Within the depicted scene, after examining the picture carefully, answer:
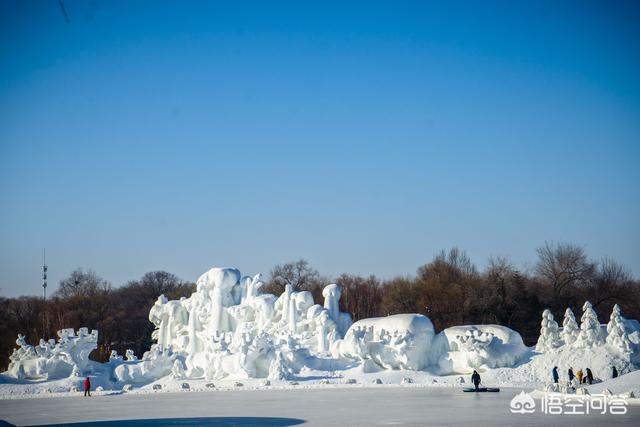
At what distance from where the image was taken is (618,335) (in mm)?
29516

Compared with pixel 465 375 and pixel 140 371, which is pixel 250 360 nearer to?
pixel 140 371

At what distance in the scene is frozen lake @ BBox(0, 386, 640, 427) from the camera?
54.2 ft

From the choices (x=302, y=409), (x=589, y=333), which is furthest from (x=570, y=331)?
(x=302, y=409)

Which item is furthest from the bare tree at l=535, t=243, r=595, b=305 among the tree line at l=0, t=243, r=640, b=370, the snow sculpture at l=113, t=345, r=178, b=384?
the snow sculpture at l=113, t=345, r=178, b=384

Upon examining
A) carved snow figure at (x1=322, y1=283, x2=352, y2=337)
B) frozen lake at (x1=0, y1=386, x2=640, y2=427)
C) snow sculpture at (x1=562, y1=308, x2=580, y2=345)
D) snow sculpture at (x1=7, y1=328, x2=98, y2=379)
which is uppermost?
carved snow figure at (x1=322, y1=283, x2=352, y2=337)

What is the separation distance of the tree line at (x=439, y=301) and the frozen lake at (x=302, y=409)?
25701mm

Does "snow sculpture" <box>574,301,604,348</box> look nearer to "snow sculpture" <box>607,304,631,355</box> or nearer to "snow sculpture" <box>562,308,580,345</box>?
"snow sculpture" <box>607,304,631,355</box>

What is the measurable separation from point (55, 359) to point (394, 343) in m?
14.9

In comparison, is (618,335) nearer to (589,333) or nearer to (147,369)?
(589,333)

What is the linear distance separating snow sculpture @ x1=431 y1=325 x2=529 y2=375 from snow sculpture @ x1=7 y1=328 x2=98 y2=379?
15501mm

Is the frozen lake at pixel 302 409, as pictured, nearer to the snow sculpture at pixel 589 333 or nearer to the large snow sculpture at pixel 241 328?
the large snow sculpture at pixel 241 328

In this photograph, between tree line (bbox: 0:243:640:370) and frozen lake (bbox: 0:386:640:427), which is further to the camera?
tree line (bbox: 0:243:640:370)

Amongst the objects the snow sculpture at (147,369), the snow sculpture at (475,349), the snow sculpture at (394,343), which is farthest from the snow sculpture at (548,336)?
the snow sculpture at (147,369)

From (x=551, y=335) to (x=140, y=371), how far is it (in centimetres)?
1780
